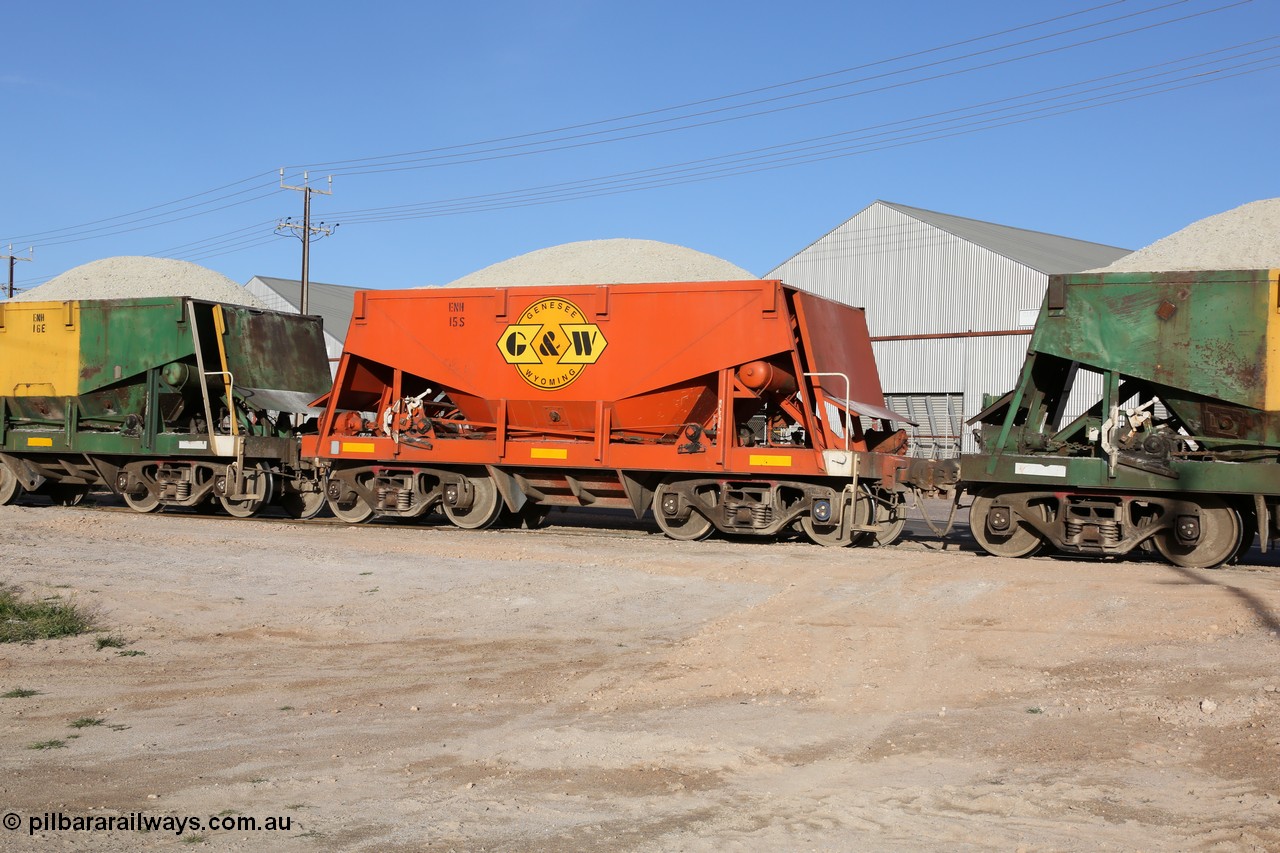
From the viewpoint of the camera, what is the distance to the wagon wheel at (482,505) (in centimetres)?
1648

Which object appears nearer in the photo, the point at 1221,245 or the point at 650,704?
the point at 650,704

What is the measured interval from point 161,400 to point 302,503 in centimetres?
269

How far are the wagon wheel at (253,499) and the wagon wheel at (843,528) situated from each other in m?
8.34

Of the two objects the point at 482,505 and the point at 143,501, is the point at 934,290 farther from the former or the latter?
the point at 143,501

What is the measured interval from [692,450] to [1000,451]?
3.70 metres

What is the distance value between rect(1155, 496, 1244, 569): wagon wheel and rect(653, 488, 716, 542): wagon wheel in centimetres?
559

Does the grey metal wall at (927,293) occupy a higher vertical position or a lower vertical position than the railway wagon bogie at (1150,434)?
higher

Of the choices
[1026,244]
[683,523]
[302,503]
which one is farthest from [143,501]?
[1026,244]

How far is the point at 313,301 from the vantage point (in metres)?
68.2

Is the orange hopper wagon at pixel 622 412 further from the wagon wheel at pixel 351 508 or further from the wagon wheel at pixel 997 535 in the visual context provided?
the wagon wheel at pixel 997 535

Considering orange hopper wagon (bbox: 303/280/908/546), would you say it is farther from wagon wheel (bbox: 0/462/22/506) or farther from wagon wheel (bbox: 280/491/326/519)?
wagon wheel (bbox: 0/462/22/506)

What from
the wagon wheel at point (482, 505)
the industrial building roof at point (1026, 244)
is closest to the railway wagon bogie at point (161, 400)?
the wagon wheel at point (482, 505)

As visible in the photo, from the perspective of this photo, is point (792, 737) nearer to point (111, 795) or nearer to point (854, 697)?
point (854, 697)

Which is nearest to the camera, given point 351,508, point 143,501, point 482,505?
point 482,505
